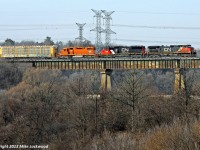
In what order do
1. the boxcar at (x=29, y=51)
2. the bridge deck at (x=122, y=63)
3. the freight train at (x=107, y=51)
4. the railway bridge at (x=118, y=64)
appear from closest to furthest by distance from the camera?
the railway bridge at (x=118, y=64) < the bridge deck at (x=122, y=63) < the freight train at (x=107, y=51) < the boxcar at (x=29, y=51)

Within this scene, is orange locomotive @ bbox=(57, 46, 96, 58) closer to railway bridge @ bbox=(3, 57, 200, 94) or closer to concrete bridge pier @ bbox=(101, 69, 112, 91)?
railway bridge @ bbox=(3, 57, 200, 94)

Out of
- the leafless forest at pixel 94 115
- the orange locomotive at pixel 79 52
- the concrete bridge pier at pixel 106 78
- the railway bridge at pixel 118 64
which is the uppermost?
the orange locomotive at pixel 79 52

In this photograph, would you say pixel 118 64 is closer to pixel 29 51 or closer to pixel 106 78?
pixel 106 78

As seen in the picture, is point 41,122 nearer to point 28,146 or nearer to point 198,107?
point 28,146

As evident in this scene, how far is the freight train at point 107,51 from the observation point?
163ft

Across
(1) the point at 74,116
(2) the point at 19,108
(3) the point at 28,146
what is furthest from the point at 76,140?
(2) the point at 19,108

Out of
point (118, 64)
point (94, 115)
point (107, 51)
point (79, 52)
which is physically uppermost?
point (107, 51)

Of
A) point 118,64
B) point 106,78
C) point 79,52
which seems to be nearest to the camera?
point 118,64

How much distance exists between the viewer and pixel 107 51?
51.2m

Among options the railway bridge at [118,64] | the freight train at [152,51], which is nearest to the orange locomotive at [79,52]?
the freight train at [152,51]

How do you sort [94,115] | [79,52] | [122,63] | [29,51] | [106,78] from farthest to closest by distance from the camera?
[29,51], [79,52], [106,78], [122,63], [94,115]

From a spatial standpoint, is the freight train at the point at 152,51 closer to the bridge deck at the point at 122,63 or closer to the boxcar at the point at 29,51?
the bridge deck at the point at 122,63

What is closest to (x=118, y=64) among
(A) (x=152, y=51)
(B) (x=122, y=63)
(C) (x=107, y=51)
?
(B) (x=122, y=63)

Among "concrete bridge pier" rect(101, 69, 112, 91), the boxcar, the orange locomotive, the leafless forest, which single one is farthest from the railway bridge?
the boxcar
